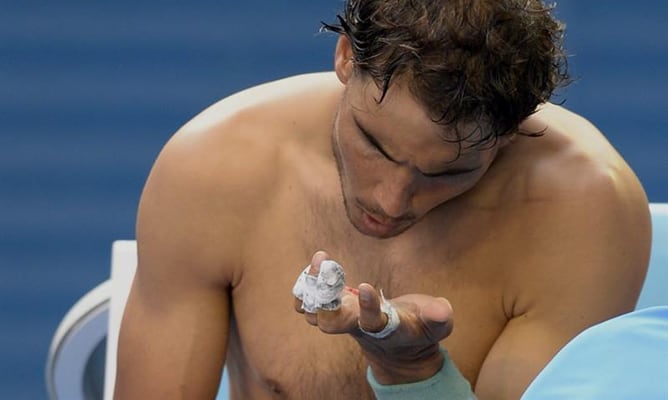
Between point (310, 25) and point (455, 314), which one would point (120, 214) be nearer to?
point (310, 25)

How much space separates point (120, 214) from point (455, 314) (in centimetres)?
122

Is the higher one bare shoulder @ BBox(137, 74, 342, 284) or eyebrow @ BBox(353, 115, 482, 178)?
eyebrow @ BBox(353, 115, 482, 178)

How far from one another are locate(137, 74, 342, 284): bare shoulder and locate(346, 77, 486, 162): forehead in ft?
0.57

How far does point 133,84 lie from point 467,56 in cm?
134

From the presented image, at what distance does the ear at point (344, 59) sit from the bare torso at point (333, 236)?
0.09m

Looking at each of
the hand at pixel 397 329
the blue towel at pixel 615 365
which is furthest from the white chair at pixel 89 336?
the blue towel at pixel 615 365

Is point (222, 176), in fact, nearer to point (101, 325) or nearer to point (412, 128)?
point (412, 128)

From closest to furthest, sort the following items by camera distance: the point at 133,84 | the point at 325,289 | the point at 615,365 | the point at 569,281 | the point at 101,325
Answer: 1. the point at 615,365
2. the point at 325,289
3. the point at 569,281
4. the point at 101,325
5. the point at 133,84

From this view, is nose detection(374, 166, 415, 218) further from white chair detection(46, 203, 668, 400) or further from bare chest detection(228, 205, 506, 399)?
white chair detection(46, 203, 668, 400)

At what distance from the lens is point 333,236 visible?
4.16ft

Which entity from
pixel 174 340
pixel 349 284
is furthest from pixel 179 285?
pixel 349 284

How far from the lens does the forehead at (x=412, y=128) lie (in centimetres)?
108

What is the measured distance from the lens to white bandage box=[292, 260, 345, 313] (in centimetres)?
99

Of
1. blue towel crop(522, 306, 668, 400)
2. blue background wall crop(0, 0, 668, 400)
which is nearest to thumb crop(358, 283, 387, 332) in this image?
blue towel crop(522, 306, 668, 400)
